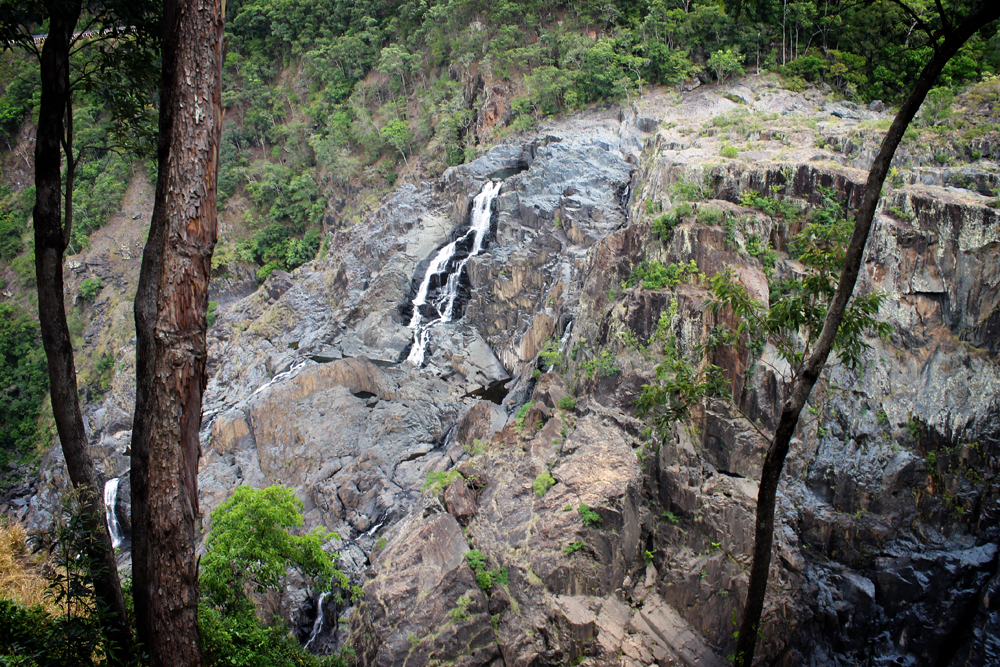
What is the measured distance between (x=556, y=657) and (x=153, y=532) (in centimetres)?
850

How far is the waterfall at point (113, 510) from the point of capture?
18.3 metres

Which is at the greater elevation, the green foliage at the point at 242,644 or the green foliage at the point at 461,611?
the green foliage at the point at 242,644

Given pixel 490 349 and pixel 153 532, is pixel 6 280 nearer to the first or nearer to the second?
pixel 490 349

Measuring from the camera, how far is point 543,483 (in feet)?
40.3

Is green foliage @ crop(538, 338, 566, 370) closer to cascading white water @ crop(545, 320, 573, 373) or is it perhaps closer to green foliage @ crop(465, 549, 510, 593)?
cascading white water @ crop(545, 320, 573, 373)

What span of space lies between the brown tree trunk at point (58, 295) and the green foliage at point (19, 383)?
91.5 feet

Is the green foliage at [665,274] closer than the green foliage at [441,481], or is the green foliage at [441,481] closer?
the green foliage at [441,481]

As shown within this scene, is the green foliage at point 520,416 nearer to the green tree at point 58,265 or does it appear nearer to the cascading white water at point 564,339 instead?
the cascading white water at point 564,339

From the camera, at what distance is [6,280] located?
31125 mm

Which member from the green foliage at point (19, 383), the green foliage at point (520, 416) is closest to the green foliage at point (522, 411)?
the green foliage at point (520, 416)

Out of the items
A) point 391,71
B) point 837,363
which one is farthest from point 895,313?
point 391,71

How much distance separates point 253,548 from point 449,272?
47.4 ft

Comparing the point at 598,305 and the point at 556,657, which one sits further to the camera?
the point at 598,305

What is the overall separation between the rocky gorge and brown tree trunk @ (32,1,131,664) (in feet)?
22.0
